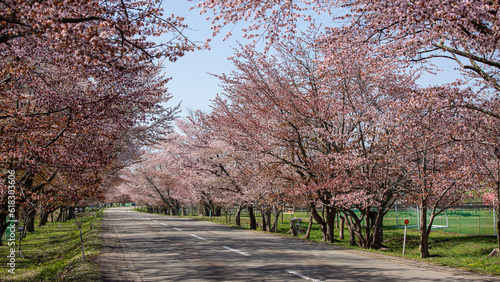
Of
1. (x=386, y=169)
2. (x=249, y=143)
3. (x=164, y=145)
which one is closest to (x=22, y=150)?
(x=249, y=143)

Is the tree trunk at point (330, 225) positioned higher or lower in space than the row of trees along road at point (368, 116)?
lower

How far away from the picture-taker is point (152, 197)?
6147 centimetres

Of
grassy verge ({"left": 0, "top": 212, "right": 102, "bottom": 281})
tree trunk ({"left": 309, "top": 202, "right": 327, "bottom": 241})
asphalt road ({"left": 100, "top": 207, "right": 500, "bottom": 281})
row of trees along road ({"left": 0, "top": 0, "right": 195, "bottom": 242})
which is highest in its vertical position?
row of trees along road ({"left": 0, "top": 0, "right": 195, "bottom": 242})

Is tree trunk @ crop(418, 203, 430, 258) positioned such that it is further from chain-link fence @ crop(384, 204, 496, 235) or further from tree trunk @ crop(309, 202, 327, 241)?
chain-link fence @ crop(384, 204, 496, 235)

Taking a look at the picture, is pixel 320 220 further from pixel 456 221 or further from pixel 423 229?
pixel 456 221

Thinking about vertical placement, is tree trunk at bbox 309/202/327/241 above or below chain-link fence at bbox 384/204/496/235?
above

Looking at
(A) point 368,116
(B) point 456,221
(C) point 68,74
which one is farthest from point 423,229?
(B) point 456,221

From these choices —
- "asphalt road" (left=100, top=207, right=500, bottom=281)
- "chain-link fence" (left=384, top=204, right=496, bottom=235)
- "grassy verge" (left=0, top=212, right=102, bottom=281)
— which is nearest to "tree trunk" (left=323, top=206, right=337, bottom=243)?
"asphalt road" (left=100, top=207, right=500, bottom=281)

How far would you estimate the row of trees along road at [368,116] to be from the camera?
807 centimetres

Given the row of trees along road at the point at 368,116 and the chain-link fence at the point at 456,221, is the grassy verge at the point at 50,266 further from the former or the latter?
the chain-link fence at the point at 456,221

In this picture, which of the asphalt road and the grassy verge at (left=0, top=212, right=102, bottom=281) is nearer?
the asphalt road

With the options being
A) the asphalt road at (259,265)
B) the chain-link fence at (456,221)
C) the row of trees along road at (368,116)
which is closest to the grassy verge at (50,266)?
the asphalt road at (259,265)

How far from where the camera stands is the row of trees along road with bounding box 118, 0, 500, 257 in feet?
26.5

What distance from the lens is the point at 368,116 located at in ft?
46.5
